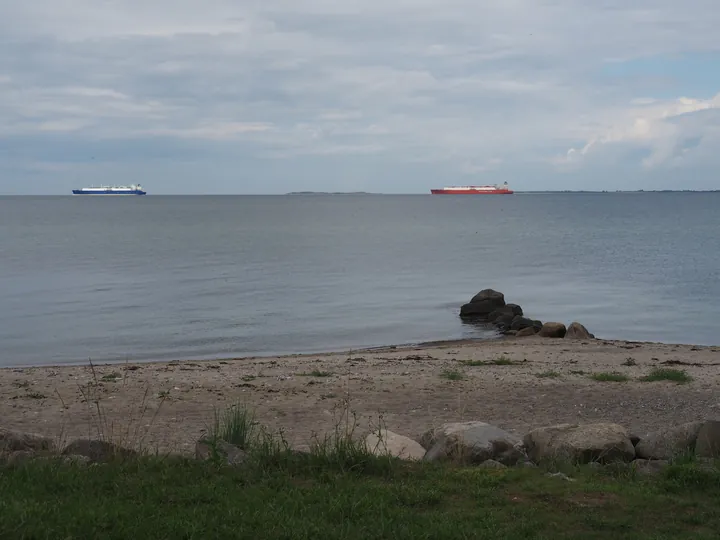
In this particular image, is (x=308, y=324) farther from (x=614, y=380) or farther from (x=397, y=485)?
(x=397, y=485)

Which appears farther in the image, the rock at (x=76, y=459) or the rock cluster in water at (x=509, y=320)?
the rock cluster in water at (x=509, y=320)

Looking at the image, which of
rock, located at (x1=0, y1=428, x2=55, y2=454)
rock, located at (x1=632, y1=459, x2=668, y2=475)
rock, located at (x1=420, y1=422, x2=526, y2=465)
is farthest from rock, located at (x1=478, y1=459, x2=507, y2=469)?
rock, located at (x1=0, y1=428, x2=55, y2=454)

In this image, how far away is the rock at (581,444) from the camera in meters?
8.41

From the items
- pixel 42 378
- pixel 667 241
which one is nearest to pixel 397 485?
pixel 42 378

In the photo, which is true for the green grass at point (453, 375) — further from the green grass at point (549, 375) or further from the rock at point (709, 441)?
the rock at point (709, 441)

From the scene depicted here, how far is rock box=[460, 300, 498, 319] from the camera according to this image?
3139 cm

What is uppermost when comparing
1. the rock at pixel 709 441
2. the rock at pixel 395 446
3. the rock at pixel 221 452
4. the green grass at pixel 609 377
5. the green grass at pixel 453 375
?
the rock at pixel 709 441

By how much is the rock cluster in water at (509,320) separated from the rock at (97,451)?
1922 cm

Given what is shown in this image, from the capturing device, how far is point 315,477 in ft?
23.5

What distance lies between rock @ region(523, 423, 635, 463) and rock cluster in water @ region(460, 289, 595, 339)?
16423mm

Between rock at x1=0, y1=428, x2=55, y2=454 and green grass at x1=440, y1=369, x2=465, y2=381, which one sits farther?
green grass at x1=440, y1=369, x2=465, y2=381

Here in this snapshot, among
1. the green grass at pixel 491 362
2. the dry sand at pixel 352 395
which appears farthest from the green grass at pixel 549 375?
the green grass at pixel 491 362

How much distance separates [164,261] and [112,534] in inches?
2068

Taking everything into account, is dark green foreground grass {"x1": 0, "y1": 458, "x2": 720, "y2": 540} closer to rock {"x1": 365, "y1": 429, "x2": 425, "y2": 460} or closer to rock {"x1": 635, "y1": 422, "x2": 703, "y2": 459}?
rock {"x1": 365, "y1": 429, "x2": 425, "y2": 460}
